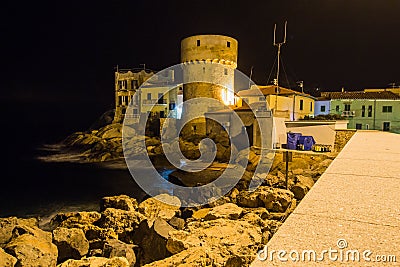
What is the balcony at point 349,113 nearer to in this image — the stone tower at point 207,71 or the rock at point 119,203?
the stone tower at point 207,71

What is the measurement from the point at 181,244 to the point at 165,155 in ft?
71.8

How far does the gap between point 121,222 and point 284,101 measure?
1776 cm

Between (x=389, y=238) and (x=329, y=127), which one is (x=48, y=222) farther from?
(x=329, y=127)

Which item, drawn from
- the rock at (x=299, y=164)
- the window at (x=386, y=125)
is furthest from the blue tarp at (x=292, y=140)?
the window at (x=386, y=125)

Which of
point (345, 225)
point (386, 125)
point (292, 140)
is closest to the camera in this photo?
point (345, 225)

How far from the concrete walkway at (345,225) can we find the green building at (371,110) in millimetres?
21924

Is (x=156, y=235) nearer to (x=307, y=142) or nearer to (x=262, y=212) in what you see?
(x=262, y=212)

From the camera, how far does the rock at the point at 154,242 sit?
5.52 meters

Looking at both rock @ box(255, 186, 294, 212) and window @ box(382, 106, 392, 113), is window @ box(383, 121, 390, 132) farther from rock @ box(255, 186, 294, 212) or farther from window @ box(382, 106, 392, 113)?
rock @ box(255, 186, 294, 212)

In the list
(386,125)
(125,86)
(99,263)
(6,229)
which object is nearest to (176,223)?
(99,263)

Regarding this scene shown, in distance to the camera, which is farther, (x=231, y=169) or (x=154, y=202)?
(x=231, y=169)

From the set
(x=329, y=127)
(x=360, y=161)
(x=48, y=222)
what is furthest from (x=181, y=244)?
(x=329, y=127)

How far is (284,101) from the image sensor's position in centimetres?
2236

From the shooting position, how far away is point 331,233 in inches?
78.0
